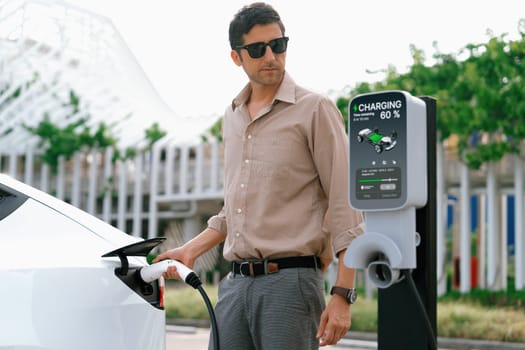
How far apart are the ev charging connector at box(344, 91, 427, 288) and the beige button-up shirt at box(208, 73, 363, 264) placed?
0.86 ft

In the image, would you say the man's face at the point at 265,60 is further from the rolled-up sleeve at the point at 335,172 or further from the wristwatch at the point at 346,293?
the wristwatch at the point at 346,293

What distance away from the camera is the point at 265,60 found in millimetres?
2781

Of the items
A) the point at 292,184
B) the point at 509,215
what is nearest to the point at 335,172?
the point at 292,184

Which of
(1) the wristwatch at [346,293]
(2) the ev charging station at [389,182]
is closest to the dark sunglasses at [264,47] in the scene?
(2) the ev charging station at [389,182]

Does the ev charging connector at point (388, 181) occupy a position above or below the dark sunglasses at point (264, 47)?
below

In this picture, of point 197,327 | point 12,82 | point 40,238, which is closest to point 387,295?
point 40,238

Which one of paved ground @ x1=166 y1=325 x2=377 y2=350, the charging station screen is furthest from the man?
paved ground @ x1=166 y1=325 x2=377 y2=350

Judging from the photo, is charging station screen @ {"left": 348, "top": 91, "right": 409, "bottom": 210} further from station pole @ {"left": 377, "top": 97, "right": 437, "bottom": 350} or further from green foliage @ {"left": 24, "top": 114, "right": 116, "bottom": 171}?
green foliage @ {"left": 24, "top": 114, "right": 116, "bottom": 171}

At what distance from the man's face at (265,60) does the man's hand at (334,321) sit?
30.2 inches

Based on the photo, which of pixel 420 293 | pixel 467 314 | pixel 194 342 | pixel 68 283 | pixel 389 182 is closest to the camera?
pixel 389 182

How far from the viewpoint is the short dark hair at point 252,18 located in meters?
2.80

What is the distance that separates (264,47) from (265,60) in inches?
1.7

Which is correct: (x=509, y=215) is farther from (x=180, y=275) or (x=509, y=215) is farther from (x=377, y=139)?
(x=377, y=139)

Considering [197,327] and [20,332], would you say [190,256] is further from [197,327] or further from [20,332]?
[197,327]
